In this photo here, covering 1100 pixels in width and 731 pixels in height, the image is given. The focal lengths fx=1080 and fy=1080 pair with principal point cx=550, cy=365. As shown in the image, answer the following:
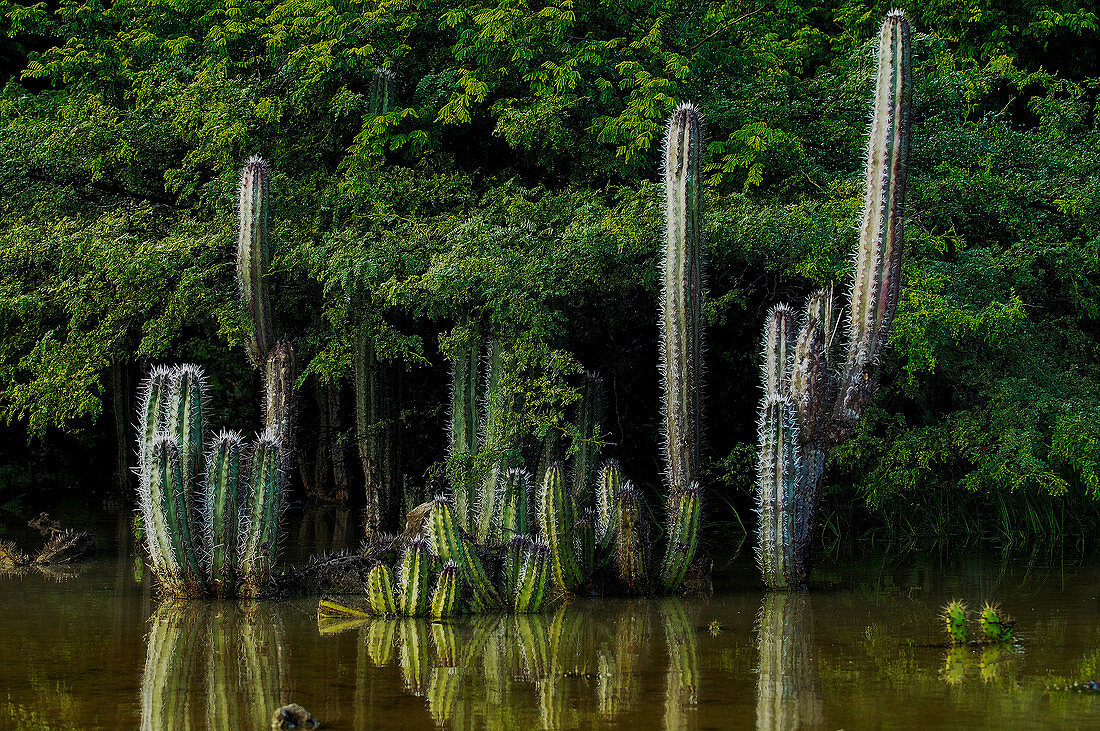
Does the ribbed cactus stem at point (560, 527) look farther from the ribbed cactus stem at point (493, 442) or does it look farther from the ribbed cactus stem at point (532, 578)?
the ribbed cactus stem at point (493, 442)

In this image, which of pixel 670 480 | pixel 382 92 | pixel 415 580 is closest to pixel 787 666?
pixel 670 480

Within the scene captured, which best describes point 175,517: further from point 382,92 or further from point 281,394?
point 382,92

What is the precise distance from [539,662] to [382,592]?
152cm

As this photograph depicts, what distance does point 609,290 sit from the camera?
884 centimetres

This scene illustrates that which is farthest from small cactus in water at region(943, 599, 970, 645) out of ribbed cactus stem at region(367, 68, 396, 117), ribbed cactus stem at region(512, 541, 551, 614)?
ribbed cactus stem at region(367, 68, 396, 117)

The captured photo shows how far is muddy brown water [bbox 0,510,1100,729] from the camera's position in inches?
179

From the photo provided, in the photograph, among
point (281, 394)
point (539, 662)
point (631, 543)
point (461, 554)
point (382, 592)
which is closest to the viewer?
point (539, 662)

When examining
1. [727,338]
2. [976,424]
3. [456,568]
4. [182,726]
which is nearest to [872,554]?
[976,424]

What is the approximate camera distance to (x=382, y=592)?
21.8 feet

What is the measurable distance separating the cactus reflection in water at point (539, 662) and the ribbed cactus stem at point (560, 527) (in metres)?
0.30

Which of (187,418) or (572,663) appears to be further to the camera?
(187,418)

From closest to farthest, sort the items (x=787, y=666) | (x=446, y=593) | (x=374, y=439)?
(x=787, y=666) → (x=446, y=593) → (x=374, y=439)

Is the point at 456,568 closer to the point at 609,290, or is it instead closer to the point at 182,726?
the point at 182,726

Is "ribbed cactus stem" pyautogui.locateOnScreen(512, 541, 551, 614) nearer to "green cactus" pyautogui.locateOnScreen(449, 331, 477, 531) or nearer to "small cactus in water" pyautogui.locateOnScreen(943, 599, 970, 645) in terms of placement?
"green cactus" pyautogui.locateOnScreen(449, 331, 477, 531)
